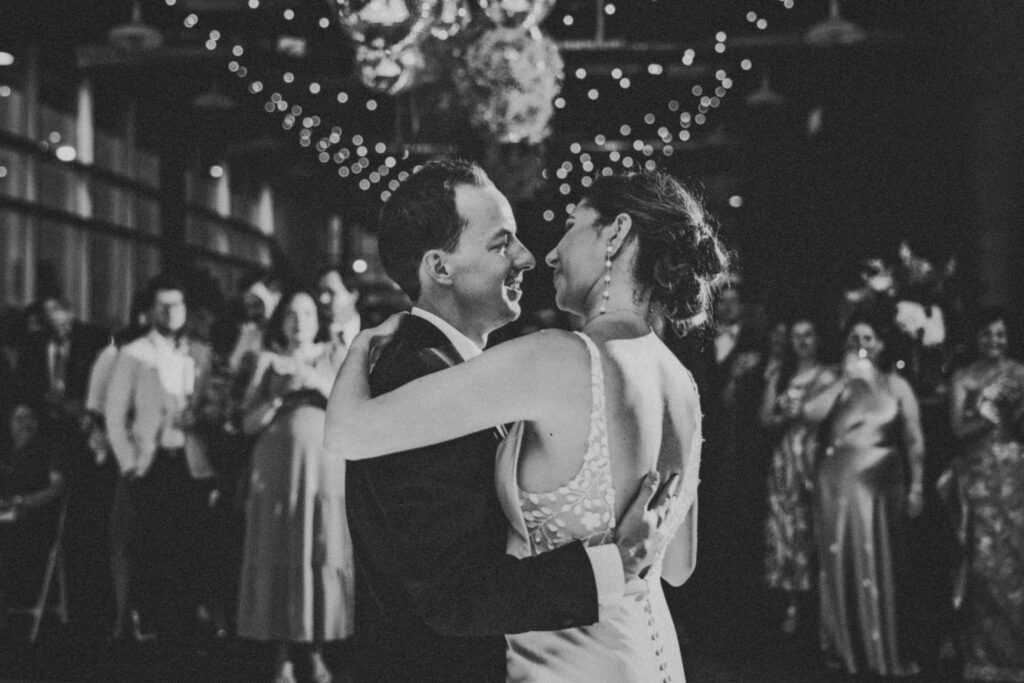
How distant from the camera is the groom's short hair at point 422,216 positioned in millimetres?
1712

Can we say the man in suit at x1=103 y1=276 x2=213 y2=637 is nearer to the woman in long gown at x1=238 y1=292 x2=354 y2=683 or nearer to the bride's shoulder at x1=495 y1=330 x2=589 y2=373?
the woman in long gown at x1=238 y1=292 x2=354 y2=683

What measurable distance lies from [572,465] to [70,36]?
929cm

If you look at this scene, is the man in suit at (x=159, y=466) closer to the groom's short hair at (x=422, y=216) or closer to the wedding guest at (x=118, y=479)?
the wedding guest at (x=118, y=479)

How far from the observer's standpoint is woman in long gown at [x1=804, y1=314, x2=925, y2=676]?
16.5 ft

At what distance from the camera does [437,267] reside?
174 centimetres

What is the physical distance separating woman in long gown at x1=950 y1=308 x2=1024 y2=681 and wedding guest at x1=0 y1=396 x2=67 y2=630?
418cm

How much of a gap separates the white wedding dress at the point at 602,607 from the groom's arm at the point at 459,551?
36 mm

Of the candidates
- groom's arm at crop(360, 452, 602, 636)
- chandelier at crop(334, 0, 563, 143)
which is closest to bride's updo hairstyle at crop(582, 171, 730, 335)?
groom's arm at crop(360, 452, 602, 636)

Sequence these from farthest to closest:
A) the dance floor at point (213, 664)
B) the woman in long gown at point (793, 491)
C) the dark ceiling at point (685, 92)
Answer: the dark ceiling at point (685, 92) < the woman in long gown at point (793, 491) < the dance floor at point (213, 664)

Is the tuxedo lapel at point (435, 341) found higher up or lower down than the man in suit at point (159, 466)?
higher up

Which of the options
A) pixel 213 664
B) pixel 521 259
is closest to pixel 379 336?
pixel 521 259

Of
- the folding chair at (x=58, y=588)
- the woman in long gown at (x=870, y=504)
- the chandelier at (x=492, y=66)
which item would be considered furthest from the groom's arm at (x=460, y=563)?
the folding chair at (x=58, y=588)

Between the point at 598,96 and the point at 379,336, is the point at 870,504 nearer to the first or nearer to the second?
the point at 379,336

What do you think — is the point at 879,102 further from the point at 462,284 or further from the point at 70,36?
the point at 462,284
